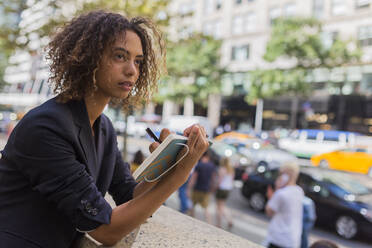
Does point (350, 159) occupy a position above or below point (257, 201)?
below

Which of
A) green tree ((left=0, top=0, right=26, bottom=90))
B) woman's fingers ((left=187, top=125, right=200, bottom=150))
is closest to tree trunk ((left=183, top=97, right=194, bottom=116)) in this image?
green tree ((left=0, top=0, right=26, bottom=90))

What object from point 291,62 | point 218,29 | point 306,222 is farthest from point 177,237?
point 218,29

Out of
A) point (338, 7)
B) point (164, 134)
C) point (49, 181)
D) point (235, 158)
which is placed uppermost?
point (338, 7)

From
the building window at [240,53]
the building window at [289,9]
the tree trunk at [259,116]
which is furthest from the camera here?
the building window at [240,53]

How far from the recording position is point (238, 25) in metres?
33.9

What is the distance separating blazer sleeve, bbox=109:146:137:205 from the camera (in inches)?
67.4

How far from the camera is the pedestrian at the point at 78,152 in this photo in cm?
117

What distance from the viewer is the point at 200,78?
29.0 metres

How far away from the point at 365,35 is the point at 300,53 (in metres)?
6.76

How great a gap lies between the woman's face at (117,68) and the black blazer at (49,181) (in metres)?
0.15

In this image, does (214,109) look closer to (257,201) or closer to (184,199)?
(257,201)

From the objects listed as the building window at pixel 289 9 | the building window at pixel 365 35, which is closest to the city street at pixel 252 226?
the building window at pixel 365 35

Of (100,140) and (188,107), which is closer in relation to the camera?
(100,140)

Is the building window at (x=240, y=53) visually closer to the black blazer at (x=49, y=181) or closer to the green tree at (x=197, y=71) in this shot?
the green tree at (x=197, y=71)
